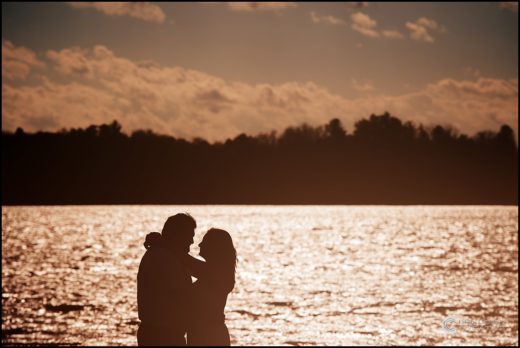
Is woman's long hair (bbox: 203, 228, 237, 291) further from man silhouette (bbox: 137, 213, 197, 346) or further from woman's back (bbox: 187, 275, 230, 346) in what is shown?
man silhouette (bbox: 137, 213, 197, 346)

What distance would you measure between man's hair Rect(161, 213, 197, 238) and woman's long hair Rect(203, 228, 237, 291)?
0.30 meters

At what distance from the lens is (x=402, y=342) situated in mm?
56188

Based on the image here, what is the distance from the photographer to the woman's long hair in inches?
271

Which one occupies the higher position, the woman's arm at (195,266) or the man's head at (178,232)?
the man's head at (178,232)

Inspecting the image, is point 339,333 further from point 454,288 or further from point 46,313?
point 454,288

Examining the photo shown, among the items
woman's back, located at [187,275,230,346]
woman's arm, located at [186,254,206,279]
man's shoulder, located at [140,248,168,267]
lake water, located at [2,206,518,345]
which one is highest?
man's shoulder, located at [140,248,168,267]

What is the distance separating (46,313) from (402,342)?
34.7m

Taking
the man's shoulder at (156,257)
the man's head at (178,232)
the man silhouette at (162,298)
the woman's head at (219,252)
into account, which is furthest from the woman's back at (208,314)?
the man's shoulder at (156,257)

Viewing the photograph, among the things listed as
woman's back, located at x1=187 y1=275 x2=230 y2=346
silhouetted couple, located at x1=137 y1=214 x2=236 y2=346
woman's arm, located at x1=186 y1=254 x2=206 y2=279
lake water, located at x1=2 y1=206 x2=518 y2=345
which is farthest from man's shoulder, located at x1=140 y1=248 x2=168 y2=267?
lake water, located at x1=2 y1=206 x2=518 y2=345

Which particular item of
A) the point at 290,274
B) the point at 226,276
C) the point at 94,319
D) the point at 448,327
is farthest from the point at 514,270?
the point at 226,276

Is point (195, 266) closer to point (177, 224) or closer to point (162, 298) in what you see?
point (177, 224)

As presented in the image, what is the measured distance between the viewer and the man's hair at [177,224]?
6.63 metres

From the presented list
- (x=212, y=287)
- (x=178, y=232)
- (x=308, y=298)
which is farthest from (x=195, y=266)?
(x=308, y=298)

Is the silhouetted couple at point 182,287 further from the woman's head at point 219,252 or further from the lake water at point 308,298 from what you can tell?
the lake water at point 308,298
